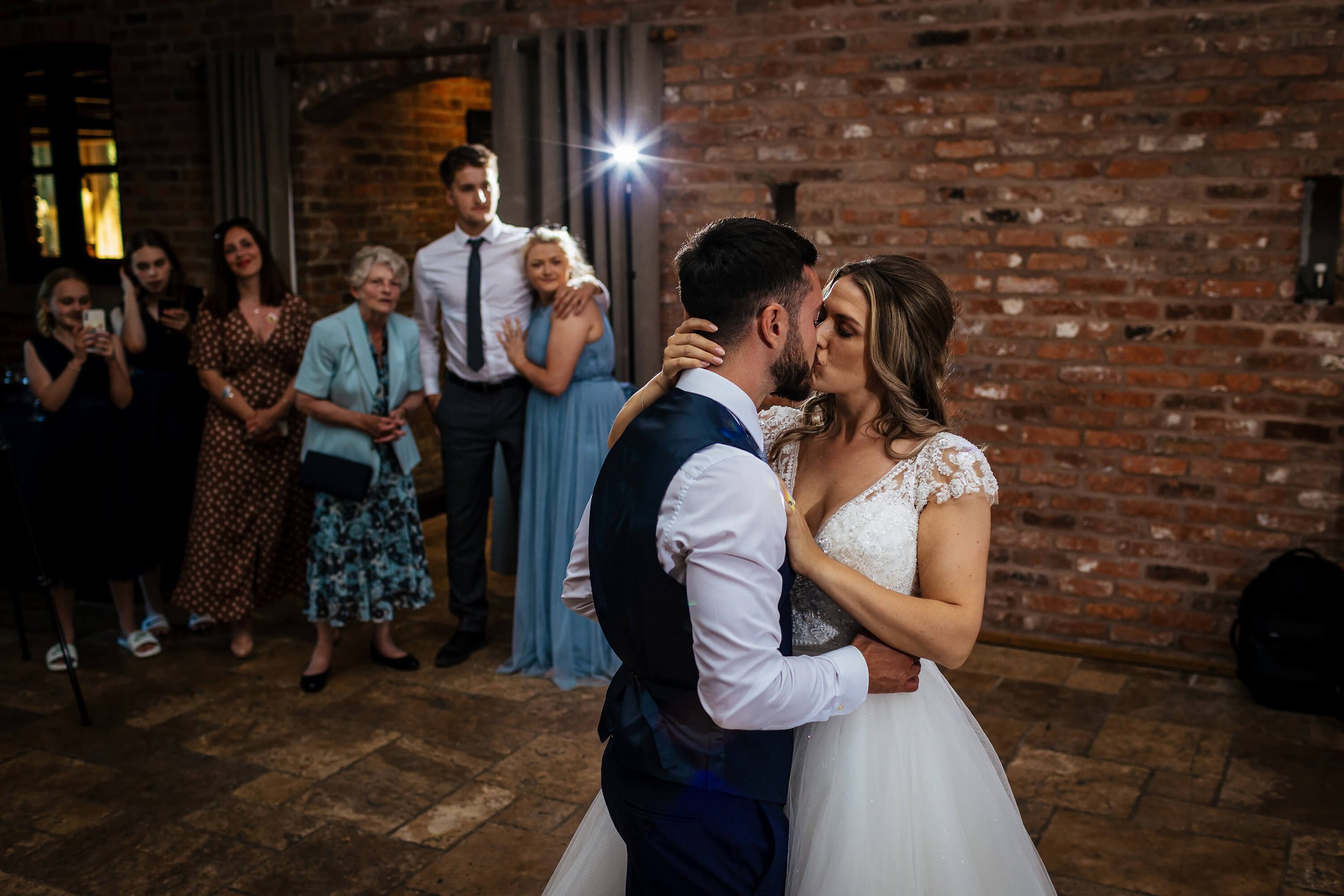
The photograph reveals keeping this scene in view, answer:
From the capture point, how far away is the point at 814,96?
4508 mm

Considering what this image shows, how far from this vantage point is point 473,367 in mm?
4180

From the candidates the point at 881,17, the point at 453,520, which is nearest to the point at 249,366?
the point at 453,520

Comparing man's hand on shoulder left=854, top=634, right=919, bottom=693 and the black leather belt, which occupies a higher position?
the black leather belt

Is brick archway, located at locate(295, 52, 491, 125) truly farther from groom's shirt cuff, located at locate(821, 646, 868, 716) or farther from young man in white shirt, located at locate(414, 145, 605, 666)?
groom's shirt cuff, located at locate(821, 646, 868, 716)

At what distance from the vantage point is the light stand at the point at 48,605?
374 centimetres

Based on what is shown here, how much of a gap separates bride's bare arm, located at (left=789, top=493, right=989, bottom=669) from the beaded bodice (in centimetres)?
2

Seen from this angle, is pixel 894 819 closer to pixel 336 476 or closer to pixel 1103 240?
pixel 336 476

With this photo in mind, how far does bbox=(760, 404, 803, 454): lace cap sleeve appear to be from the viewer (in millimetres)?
2289

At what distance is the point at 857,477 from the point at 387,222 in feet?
15.2

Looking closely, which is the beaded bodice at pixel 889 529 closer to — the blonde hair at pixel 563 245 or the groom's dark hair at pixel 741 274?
the groom's dark hair at pixel 741 274

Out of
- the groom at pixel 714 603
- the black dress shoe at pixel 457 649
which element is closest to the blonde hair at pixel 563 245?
the black dress shoe at pixel 457 649

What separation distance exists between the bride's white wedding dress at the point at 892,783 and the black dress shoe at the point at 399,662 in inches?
90.7

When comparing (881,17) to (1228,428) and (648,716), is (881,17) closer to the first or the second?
(1228,428)

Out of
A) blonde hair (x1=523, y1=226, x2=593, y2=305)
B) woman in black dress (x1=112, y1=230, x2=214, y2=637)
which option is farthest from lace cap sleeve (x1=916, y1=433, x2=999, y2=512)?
woman in black dress (x1=112, y1=230, x2=214, y2=637)
